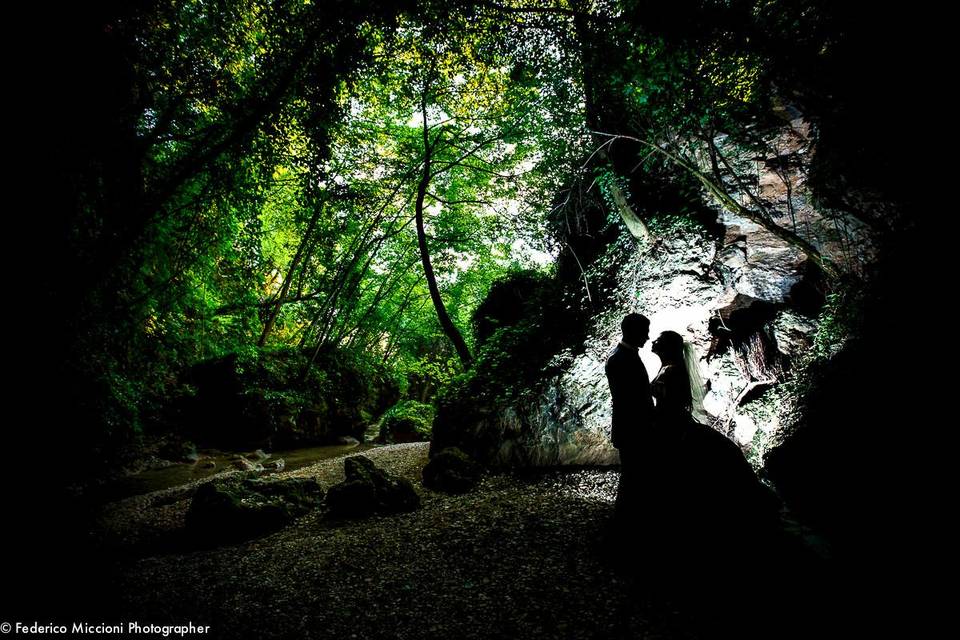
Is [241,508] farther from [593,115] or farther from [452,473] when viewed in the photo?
[593,115]

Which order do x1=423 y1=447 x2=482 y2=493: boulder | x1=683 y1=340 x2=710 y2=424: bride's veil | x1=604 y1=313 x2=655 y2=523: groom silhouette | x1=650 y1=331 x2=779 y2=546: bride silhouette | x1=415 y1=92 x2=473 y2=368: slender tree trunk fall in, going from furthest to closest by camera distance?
1. x1=415 y1=92 x2=473 y2=368: slender tree trunk
2. x1=423 y1=447 x2=482 y2=493: boulder
3. x1=683 y1=340 x2=710 y2=424: bride's veil
4. x1=604 y1=313 x2=655 y2=523: groom silhouette
5. x1=650 y1=331 x2=779 y2=546: bride silhouette

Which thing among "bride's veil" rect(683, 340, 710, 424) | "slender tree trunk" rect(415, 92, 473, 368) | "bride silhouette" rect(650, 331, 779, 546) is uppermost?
"slender tree trunk" rect(415, 92, 473, 368)

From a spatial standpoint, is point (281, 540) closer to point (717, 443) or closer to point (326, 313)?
point (717, 443)

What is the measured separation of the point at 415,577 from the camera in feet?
10.4

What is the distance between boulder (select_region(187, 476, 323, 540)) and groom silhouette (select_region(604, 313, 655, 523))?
181 inches

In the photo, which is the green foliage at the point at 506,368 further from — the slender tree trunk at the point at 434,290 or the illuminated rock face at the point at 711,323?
the slender tree trunk at the point at 434,290

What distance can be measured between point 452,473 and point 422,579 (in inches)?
109

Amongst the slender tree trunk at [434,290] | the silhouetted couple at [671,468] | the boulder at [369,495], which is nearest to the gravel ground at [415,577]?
the boulder at [369,495]

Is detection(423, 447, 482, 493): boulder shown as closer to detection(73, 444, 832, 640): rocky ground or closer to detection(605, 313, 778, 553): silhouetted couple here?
detection(73, 444, 832, 640): rocky ground

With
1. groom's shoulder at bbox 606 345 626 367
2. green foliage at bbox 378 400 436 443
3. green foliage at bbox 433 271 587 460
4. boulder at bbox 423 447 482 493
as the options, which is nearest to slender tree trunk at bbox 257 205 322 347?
green foliage at bbox 378 400 436 443

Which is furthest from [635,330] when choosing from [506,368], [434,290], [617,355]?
[434,290]

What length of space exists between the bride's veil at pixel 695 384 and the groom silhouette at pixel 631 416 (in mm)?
2945

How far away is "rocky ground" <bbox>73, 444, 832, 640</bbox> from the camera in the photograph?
2.45 metres

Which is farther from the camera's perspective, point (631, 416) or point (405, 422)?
point (405, 422)
